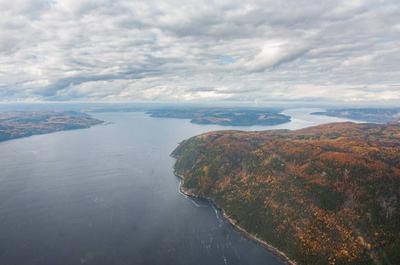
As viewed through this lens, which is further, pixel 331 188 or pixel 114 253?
pixel 331 188

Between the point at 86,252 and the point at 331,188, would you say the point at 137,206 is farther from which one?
the point at 331,188

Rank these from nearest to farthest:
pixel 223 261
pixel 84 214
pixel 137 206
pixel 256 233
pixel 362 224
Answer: pixel 223 261 → pixel 362 224 → pixel 256 233 → pixel 84 214 → pixel 137 206

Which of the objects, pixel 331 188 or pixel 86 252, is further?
pixel 331 188

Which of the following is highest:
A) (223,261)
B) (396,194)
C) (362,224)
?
(396,194)

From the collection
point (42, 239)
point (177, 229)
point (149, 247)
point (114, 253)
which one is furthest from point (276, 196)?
point (42, 239)

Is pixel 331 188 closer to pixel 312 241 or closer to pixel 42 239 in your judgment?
pixel 312 241

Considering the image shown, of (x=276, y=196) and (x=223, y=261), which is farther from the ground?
(x=276, y=196)

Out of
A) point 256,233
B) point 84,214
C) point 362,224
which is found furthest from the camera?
point 84,214

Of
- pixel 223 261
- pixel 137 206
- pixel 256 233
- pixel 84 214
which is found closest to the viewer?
pixel 223 261

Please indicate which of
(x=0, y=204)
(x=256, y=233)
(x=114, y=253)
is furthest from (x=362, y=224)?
(x=0, y=204)
